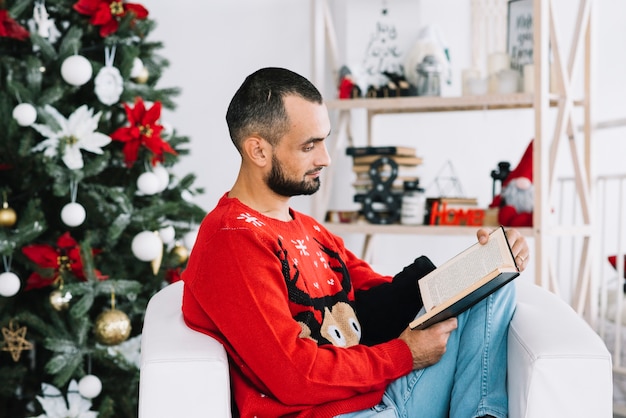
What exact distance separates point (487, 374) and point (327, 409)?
30cm

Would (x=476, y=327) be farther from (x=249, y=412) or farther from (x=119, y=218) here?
(x=119, y=218)

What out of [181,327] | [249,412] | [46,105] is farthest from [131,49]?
[249,412]

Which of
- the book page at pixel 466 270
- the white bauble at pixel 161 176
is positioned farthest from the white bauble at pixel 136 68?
the book page at pixel 466 270

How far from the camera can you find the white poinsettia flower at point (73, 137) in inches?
75.0

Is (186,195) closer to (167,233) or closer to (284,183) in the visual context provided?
(167,233)

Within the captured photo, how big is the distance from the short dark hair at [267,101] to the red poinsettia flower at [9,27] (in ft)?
3.15

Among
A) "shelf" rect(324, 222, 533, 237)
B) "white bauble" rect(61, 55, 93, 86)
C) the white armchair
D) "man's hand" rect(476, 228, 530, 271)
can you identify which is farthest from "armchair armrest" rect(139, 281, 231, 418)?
"shelf" rect(324, 222, 533, 237)

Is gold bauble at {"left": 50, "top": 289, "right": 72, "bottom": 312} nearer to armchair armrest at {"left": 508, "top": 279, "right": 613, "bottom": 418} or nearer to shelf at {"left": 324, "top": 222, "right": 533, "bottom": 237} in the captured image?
shelf at {"left": 324, "top": 222, "right": 533, "bottom": 237}

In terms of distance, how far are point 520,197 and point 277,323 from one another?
5.30 ft

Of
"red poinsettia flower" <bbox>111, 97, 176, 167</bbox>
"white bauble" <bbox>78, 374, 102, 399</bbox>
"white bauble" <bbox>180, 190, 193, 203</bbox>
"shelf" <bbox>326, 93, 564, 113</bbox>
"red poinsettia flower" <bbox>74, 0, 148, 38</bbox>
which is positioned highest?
"red poinsettia flower" <bbox>74, 0, 148, 38</bbox>

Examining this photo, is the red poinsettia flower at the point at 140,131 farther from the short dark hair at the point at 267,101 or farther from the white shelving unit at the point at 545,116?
the white shelving unit at the point at 545,116

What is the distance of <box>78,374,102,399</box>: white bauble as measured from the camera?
1931 mm

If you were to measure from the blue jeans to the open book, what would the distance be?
0.19 feet

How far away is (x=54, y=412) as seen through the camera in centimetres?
195
